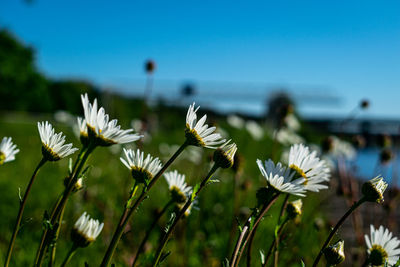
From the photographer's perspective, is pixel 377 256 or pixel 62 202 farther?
pixel 377 256

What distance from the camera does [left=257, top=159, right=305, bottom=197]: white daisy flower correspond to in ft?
1.82

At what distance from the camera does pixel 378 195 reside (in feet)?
1.95

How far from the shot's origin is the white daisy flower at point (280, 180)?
1.82ft

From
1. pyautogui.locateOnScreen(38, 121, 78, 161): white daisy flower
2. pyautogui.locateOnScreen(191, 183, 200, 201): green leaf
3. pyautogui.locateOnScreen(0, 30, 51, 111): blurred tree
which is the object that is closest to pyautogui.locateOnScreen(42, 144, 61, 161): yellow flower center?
pyautogui.locateOnScreen(38, 121, 78, 161): white daisy flower

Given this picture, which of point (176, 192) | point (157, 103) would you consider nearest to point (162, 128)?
point (157, 103)

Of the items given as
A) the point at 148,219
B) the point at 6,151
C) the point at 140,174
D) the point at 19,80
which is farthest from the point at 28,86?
the point at 140,174

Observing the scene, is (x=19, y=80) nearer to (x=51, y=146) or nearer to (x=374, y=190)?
(x=51, y=146)

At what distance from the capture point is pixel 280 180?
567mm

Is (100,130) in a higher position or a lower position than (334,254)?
higher

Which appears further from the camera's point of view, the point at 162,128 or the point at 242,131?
the point at 162,128

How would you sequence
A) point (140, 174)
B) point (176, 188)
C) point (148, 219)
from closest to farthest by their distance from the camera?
point (140, 174) → point (176, 188) → point (148, 219)

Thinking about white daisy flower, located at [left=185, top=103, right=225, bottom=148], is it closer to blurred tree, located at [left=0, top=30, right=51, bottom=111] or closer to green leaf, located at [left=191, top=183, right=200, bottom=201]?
green leaf, located at [left=191, top=183, right=200, bottom=201]

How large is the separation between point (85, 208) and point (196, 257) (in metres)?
0.67

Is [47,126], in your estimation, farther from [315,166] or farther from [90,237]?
[315,166]
